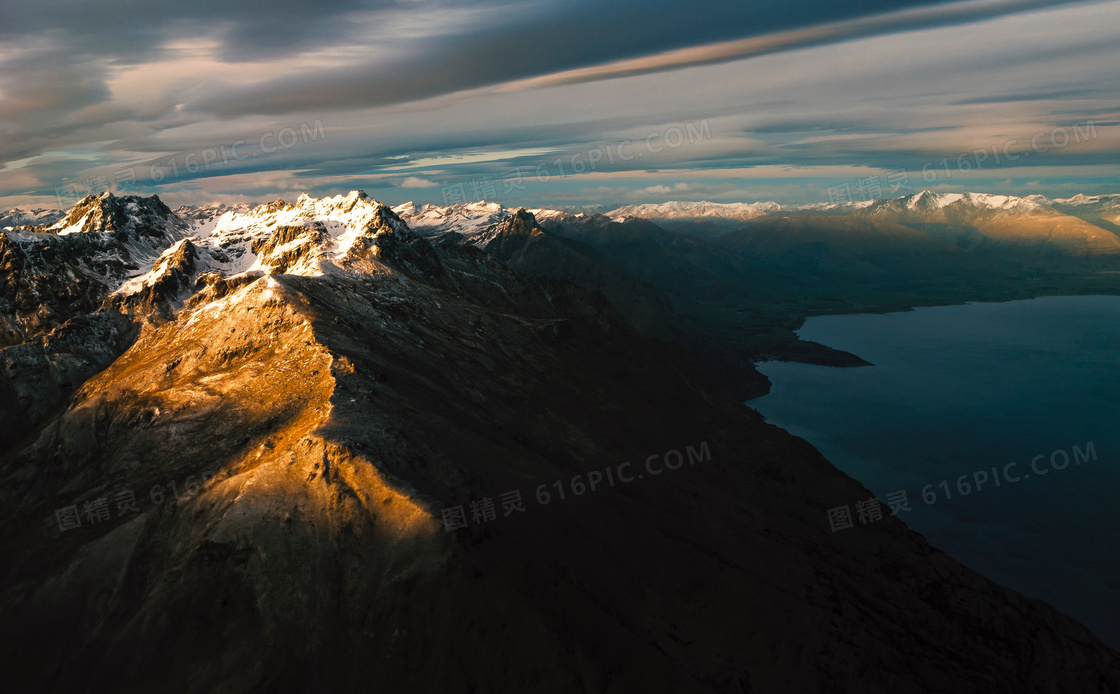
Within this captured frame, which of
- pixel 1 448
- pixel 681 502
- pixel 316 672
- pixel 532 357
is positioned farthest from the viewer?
pixel 532 357

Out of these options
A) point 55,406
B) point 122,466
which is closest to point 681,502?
point 122,466

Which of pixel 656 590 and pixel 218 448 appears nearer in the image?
pixel 656 590

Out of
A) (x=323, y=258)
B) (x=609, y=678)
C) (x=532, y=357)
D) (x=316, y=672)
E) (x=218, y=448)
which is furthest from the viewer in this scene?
(x=323, y=258)

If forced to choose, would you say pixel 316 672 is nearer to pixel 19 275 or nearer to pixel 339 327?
pixel 339 327

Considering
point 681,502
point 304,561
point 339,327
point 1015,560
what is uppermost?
point 339,327

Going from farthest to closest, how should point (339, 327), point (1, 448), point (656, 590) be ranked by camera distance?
point (1, 448)
point (339, 327)
point (656, 590)

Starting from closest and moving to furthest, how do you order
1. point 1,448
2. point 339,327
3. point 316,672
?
point 316,672, point 339,327, point 1,448

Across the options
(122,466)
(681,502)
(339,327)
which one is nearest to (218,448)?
(122,466)

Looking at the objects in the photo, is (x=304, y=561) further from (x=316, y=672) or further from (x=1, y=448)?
(x=1, y=448)

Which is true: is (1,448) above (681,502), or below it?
above
